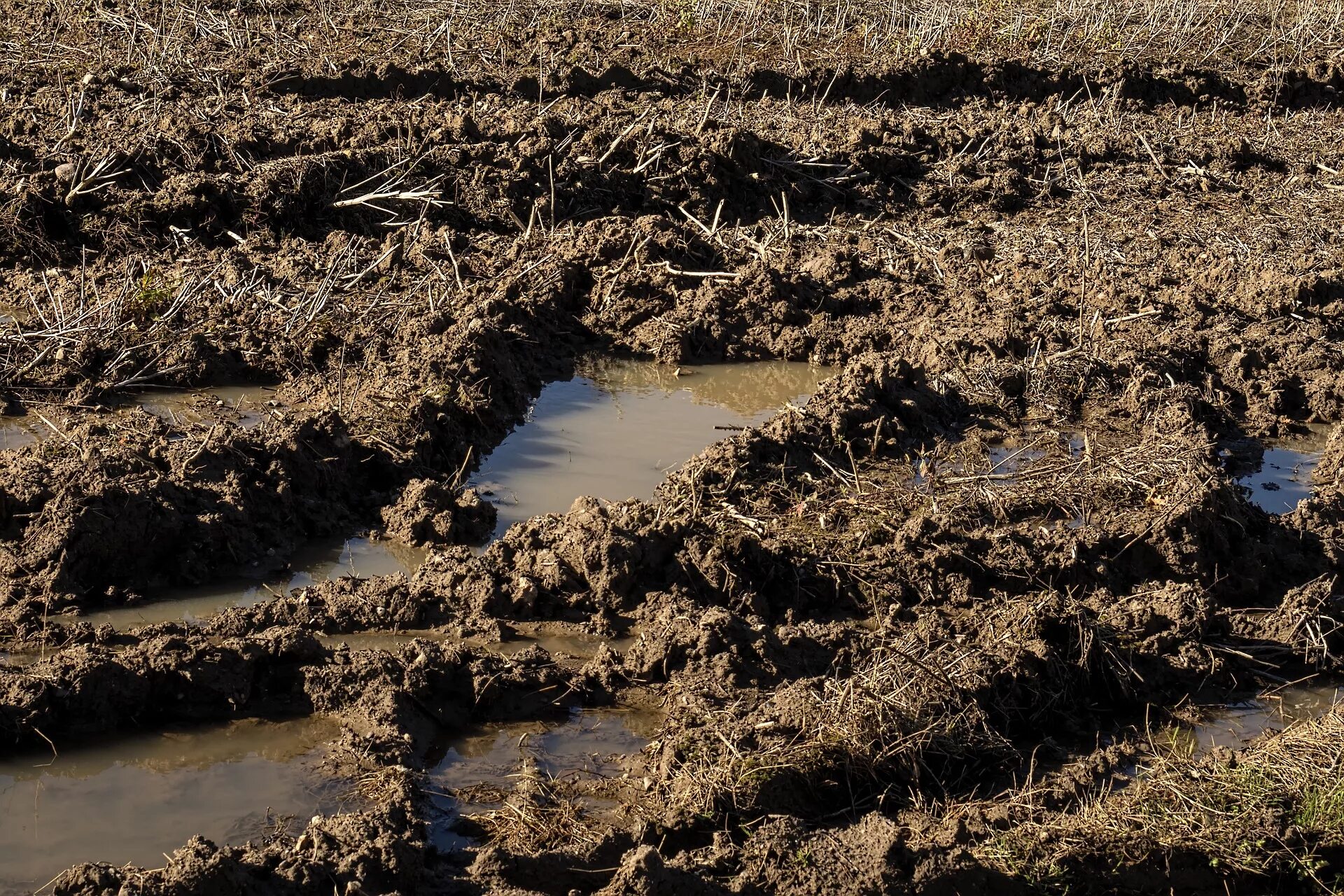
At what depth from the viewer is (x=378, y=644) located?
5363 mm

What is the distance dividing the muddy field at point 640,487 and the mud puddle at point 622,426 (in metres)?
0.03

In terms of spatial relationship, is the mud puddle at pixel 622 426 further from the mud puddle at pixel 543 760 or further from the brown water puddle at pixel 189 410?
the mud puddle at pixel 543 760

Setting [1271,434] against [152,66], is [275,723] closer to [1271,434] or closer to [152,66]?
[1271,434]

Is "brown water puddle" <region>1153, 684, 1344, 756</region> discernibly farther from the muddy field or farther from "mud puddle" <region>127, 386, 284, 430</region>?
"mud puddle" <region>127, 386, 284, 430</region>

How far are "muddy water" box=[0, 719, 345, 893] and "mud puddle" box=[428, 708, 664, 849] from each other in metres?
0.38

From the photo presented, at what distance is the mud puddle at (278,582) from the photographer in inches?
217

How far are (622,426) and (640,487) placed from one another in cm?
83

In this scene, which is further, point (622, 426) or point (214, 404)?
point (622, 426)

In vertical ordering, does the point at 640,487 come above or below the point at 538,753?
above

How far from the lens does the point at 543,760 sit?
4.80 m

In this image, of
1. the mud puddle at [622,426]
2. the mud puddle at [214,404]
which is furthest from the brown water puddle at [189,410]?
the mud puddle at [622,426]

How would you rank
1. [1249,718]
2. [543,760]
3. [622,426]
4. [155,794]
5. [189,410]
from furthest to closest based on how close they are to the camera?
[622,426]
[189,410]
[1249,718]
[543,760]
[155,794]

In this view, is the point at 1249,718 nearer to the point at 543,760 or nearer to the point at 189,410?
the point at 543,760

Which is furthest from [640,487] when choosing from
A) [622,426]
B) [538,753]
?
[538,753]
